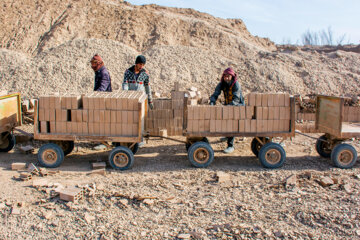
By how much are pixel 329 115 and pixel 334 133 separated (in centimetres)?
41

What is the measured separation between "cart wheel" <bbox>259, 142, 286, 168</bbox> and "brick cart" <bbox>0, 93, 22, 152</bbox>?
16.8 ft

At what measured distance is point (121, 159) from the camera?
6340mm

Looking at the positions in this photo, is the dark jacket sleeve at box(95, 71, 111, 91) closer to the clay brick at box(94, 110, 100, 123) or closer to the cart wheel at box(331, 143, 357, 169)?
the clay brick at box(94, 110, 100, 123)

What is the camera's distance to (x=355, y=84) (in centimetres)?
1503

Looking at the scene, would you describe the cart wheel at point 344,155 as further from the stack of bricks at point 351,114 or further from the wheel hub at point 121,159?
→ the stack of bricks at point 351,114

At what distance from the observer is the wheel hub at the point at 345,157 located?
652 centimetres

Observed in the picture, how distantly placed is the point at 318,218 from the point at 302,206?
1.08 feet

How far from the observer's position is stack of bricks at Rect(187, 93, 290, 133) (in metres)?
6.34

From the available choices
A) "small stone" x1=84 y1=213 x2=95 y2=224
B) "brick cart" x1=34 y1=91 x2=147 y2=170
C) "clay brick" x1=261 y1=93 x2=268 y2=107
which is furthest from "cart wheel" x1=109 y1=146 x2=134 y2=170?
"clay brick" x1=261 y1=93 x2=268 y2=107

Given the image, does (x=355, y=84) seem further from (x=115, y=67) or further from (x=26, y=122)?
(x=26, y=122)

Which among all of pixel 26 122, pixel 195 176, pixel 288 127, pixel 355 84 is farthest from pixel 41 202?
pixel 355 84

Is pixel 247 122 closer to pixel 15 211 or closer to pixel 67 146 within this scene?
pixel 67 146

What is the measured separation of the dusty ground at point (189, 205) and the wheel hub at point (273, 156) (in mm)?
231

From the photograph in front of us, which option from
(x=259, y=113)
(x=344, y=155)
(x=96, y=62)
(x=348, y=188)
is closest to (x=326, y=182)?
(x=348, y=188)
